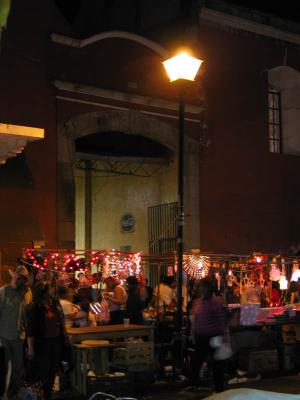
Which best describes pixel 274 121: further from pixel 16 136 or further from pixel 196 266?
pixel 16 136

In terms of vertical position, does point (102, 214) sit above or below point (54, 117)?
below

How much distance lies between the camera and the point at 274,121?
22.3 meters

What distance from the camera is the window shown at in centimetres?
2217

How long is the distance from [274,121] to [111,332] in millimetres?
12235

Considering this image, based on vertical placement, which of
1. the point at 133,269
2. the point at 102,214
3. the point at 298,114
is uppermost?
the point at 298,114

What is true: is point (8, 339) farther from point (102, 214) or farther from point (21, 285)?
point (102, 214)

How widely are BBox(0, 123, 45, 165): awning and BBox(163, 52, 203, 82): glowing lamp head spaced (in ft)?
8.12

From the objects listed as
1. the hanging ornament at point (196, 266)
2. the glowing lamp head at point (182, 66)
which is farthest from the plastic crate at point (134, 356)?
the glowing lamp head at point (182, 66)

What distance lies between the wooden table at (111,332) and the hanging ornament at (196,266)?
351cm

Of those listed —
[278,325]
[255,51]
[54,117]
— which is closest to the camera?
[278,325]

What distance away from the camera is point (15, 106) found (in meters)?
16.2

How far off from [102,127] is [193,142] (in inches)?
119

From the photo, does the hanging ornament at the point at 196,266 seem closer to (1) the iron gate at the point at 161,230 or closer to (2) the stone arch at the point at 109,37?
(1) the iron gate at the point at 161,230

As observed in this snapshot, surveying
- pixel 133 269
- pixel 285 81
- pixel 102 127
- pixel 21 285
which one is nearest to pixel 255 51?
pixel 285 81
